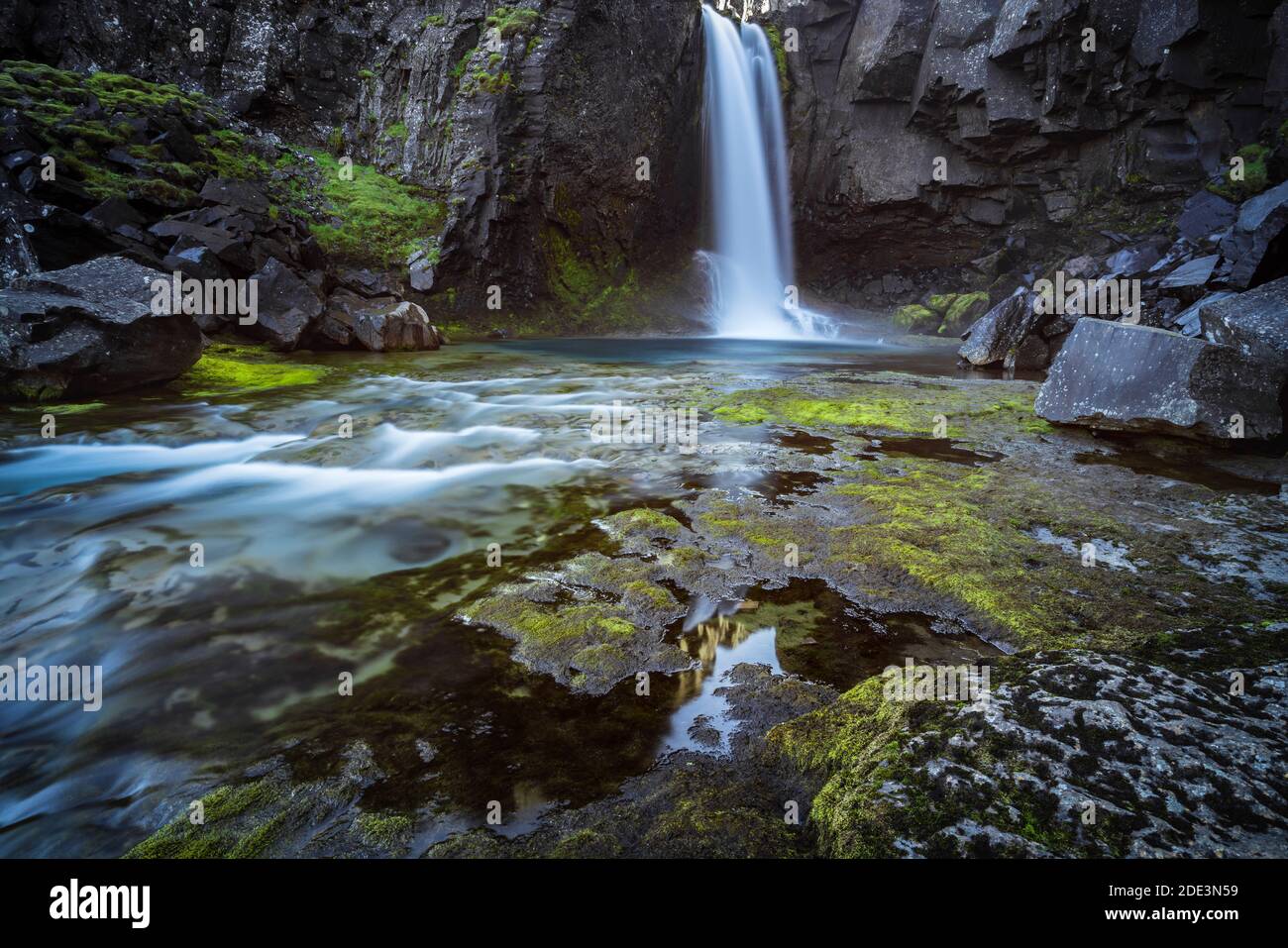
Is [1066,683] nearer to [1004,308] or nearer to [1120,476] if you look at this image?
[1120,476]

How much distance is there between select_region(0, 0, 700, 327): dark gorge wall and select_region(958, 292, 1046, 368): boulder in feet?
43.3

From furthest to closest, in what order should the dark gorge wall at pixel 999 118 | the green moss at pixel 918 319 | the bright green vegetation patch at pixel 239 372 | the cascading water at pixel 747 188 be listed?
the cascading water at pixel 747 188 < the green moss at pixel 918 319 < the dark gorge wall at pixel 999 118 < the bright green vegetation patch at pixel 239 372

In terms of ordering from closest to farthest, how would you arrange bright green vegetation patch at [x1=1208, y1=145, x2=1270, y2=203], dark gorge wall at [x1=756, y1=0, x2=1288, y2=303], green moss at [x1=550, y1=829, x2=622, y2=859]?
green moss at [x1=550, y1=829, x2=622, y2=859] < bright green vegetation patch at [x1=1208, y1=145, x2=1270, y2=203] < dark gorge wall at [x1=756, y1=0, x2=1288, y2=303]

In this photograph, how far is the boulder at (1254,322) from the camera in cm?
558

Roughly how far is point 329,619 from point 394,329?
42.1 ft

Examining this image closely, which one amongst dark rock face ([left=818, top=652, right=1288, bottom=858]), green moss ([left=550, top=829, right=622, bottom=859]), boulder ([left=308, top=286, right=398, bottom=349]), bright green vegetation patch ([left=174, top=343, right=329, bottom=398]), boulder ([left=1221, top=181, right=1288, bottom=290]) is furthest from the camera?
boulder ([left=308, top=286, right=398, bottom=349])

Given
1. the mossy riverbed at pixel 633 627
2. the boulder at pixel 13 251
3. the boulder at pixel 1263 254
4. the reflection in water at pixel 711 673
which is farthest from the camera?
the boulder at pixel 1263 254

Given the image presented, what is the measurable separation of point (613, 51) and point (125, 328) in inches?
785

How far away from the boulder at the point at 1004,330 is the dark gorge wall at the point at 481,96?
43.3 feet

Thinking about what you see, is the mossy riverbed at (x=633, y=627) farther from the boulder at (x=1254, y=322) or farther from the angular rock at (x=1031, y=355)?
the angular rock at (x=1031, y=355)

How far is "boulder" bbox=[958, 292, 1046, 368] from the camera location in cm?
1323

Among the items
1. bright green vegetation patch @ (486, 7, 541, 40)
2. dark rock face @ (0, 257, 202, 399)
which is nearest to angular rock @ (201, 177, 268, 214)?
dark rock face @ (0, 257, 202, 399)

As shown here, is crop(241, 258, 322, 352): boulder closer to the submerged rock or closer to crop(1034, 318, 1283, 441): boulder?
crop(1034, 318, 1283, 441): boulder

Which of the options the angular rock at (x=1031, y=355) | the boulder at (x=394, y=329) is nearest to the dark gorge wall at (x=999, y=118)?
the angular rock at (x=1031, y=355)
